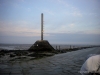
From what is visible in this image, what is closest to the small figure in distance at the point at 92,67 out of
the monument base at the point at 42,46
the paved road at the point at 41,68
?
the paved road at the point at 41,68

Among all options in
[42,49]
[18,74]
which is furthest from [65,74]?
[42,49]

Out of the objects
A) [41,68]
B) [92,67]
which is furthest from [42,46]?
[92,67]

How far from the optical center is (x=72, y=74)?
5996 mm

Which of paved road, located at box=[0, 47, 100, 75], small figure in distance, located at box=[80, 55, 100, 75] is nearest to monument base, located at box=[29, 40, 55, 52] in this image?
paved road, located at box=[0, 47, 100, 75]

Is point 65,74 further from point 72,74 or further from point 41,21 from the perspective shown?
point 41,21

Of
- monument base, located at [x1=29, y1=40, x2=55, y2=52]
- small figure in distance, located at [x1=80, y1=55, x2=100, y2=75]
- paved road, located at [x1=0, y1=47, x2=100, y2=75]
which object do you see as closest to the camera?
small figure in distance, located at [x1=80, y1=55, x2=100, y2=75]

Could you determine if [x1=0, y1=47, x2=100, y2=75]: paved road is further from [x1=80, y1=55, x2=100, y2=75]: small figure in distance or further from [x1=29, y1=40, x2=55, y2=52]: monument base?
[x1=29, y1=40, x2=55, y2=52]: monument base

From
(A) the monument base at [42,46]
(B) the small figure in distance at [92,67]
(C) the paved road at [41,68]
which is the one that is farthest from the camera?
(A) the monument base at [42,46]

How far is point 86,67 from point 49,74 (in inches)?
95.1

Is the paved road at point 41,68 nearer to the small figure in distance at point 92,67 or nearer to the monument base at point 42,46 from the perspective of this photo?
the small figure in distance at point 92,67

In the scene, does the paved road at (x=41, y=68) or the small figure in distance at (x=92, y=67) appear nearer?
the small figure in distance at (x=92, y=67)

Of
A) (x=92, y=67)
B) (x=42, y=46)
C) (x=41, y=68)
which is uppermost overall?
(x=92, y=67)

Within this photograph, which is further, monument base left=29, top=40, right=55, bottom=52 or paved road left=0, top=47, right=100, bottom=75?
monument base left=29, top=40, right=55, bottom=52

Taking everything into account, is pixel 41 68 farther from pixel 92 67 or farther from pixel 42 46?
pixel 42 46
